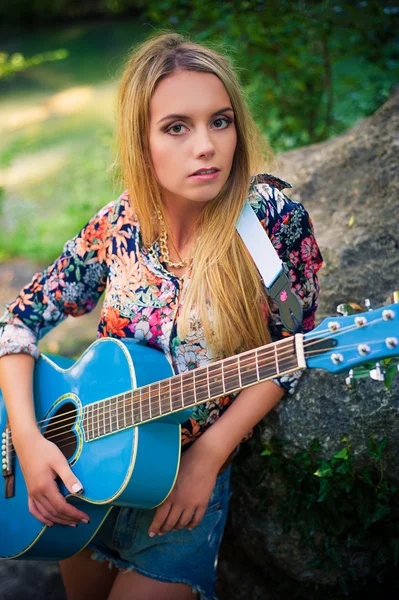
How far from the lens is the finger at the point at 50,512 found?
70.7 inches

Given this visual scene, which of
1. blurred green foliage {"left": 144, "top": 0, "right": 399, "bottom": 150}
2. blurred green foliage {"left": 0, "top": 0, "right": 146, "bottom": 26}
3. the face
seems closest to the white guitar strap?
the face

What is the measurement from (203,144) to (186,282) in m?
0.39

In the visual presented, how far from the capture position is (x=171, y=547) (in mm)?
1842

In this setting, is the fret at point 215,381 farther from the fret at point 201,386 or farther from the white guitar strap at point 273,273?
the white guitar strap at point 273,273

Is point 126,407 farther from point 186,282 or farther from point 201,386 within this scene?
point 186,282

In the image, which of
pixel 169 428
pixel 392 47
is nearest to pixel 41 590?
pixel 169 428

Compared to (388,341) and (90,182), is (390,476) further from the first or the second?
(90,182)

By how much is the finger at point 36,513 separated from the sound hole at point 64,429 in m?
0.16

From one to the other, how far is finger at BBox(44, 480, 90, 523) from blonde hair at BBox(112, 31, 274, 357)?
57cm

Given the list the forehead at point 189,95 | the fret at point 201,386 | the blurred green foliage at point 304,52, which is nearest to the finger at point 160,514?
the fret at point 201,386

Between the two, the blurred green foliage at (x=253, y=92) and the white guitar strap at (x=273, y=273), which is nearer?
the white guitar strap at (x=273, y=273)

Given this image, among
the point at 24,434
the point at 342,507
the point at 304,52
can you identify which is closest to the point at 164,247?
the point at 24,434

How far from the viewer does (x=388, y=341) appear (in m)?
1.21

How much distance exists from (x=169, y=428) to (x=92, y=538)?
512 millimetres
